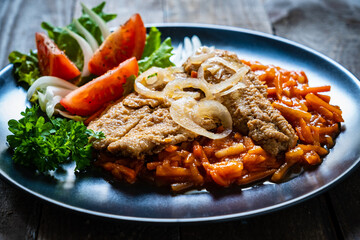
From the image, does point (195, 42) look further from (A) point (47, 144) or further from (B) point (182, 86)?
(A) point (47, 144)

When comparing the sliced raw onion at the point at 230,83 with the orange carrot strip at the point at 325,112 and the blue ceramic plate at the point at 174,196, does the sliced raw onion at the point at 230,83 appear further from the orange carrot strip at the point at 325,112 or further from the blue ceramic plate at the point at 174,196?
the blue ceramic plate at the point at 174,196

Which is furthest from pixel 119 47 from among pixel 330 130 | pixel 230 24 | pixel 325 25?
pixel 325 25

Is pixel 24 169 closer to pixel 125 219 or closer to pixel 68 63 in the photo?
pixel 125 219

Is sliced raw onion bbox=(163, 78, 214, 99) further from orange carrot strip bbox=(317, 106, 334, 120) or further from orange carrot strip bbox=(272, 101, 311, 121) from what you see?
orange carrot strip bbox=(317, 106, 334, 120)

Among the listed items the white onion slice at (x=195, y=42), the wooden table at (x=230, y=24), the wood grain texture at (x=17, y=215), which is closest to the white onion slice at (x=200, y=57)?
the white onion slice at (x=195, y=42)

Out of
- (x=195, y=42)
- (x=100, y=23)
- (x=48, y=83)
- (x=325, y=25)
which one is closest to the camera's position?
(x=48, y=83)

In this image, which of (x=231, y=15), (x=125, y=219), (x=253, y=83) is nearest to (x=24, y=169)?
(x=125, y=219)
